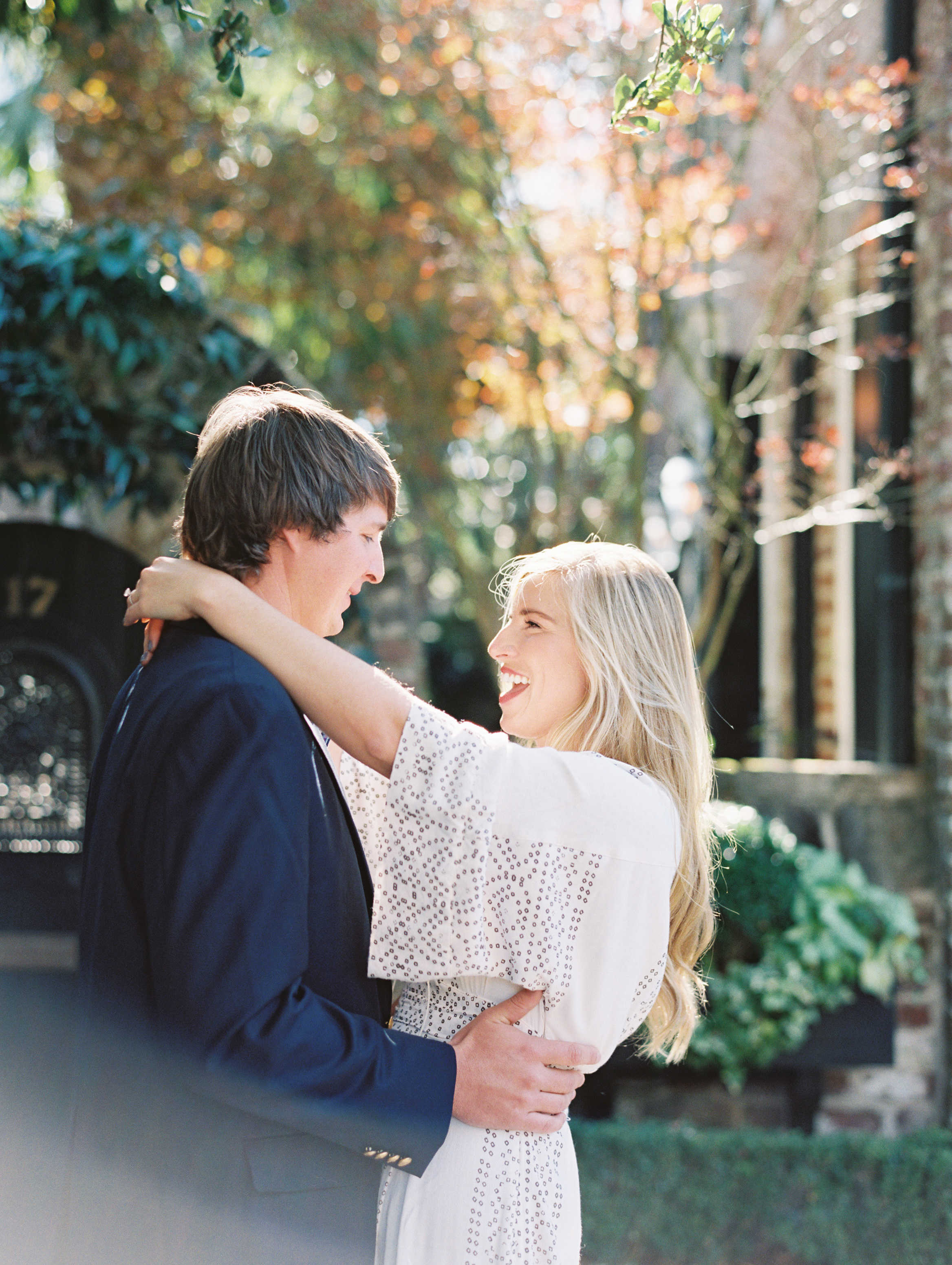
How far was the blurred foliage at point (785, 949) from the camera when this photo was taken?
3.66 meters

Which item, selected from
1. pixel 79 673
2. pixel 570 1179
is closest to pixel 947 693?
pixel 570 1179

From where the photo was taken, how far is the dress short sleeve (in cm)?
135

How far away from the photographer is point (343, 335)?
8.44m

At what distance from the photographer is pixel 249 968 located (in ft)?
4.00

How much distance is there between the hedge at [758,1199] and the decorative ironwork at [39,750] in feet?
7.74

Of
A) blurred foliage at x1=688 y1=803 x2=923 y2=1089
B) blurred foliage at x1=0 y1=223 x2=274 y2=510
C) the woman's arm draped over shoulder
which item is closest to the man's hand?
the woman's arm draped over shoulder

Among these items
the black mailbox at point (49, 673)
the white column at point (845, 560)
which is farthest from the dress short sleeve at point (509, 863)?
the white column at point (845, 560)

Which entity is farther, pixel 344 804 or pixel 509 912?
pixel 344 804

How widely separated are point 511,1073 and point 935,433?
11.2ft

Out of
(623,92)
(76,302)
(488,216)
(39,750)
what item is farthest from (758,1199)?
(488,216)

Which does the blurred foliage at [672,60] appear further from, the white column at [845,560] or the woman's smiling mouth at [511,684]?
the white column at [845,560]

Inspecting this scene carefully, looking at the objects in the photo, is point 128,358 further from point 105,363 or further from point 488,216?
point 488,216

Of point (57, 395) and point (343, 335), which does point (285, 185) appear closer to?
point (343, 335)

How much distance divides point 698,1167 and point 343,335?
21.7 ft
